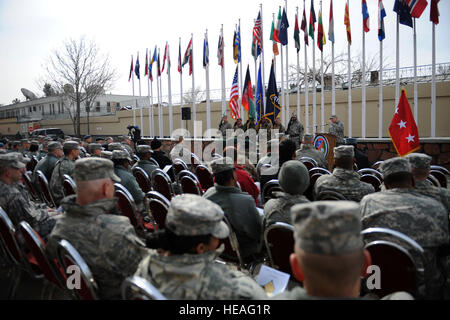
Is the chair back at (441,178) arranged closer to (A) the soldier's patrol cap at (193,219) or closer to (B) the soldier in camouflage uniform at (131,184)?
(B) the soldier in camouflage uniform at (131,184)

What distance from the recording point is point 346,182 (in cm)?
345

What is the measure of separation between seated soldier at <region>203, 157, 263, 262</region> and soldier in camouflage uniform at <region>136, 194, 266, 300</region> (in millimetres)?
1278

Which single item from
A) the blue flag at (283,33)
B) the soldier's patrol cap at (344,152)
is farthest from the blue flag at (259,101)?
the soldier's patrol cap at (344,152)

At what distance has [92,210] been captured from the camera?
6.81 feet

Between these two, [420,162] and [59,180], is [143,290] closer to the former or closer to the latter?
[420,162]

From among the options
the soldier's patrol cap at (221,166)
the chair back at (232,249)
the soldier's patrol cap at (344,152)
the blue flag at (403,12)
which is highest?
the blue flag at (403,12)

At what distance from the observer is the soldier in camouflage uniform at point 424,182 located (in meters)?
3.02

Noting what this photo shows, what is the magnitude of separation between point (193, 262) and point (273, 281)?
2.00ft

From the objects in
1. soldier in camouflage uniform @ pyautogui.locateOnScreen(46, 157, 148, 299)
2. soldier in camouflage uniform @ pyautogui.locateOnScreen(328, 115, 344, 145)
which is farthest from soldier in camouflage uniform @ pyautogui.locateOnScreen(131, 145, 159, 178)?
soldier in camouflage uniform @ pyautogui.locateOnScreen(328, 115, 344, 145)

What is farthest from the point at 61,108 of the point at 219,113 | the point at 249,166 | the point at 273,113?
the point at 249,166

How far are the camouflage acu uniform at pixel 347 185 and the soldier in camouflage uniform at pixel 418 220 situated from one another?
3.12ft

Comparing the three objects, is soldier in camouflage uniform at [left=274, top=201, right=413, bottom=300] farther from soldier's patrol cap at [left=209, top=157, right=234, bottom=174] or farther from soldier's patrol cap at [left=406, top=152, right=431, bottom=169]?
soldier's patrol cap at [left=406, top=152, right=431, bottom=169]

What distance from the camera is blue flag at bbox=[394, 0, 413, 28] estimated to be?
9867 mm
